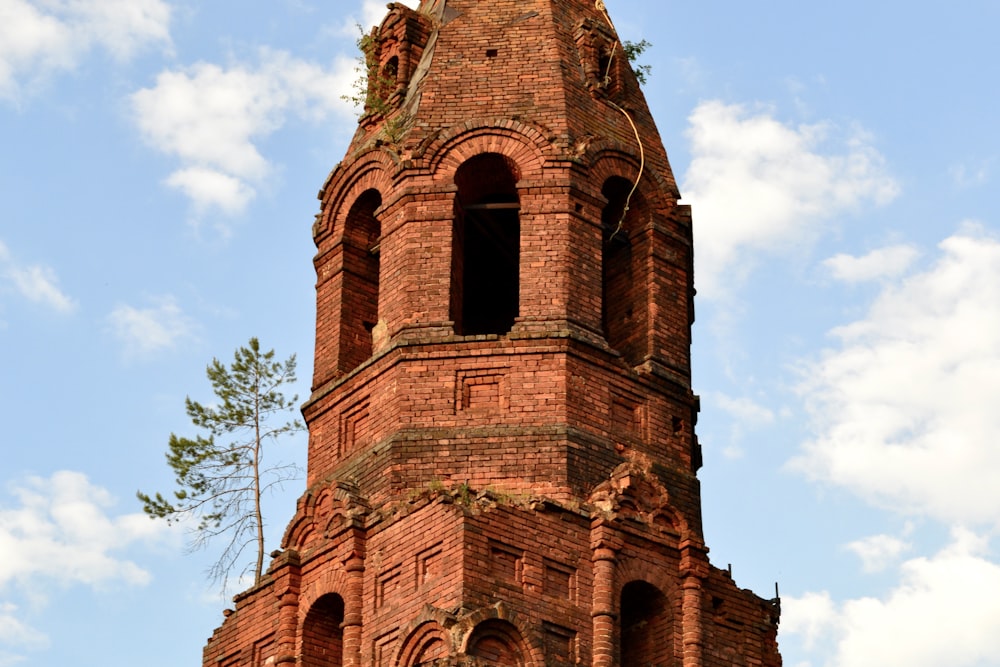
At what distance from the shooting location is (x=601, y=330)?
31.1 metres

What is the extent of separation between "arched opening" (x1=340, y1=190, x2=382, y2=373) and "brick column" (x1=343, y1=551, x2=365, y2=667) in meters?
3.67

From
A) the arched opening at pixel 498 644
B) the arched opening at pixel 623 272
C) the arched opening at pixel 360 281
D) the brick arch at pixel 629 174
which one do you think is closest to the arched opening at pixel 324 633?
the arched opening at pixel 498 644

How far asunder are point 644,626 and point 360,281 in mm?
6704

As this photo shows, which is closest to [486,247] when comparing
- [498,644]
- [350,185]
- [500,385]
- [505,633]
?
[350,185]

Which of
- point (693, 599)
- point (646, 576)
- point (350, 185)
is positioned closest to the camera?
point (646, 576)

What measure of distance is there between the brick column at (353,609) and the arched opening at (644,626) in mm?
3131

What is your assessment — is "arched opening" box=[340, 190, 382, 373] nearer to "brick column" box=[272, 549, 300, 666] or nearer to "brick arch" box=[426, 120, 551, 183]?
"brick arch" box=[426, 120, 551, 183]

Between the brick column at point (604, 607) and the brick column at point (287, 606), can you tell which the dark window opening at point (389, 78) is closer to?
the brick column at point (287, 606)

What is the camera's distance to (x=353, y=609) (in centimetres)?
2902

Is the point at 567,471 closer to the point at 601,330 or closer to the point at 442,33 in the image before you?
the point at 601,330

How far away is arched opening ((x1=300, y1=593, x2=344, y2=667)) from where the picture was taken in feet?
97.6

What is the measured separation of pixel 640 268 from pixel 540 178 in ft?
6.39

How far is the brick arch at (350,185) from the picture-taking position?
3278 centimetres

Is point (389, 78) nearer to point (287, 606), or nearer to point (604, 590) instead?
point (287, 606)
